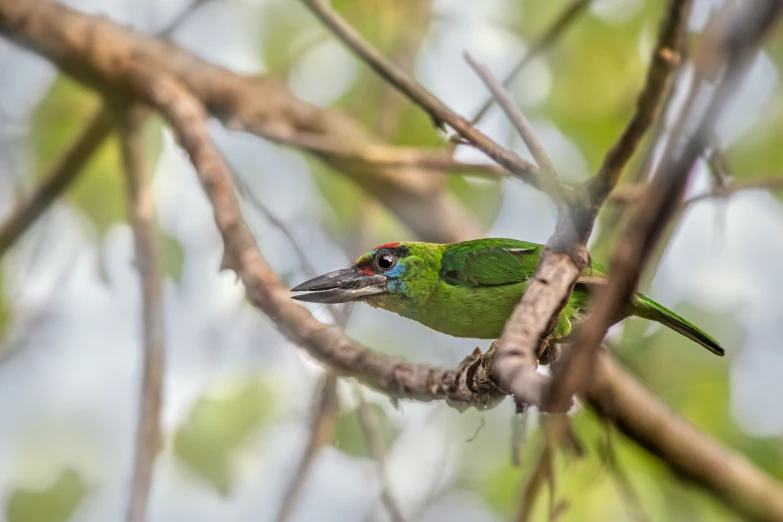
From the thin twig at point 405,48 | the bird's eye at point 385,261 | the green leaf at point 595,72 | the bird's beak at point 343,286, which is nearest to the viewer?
the bird's beak at point 343,286

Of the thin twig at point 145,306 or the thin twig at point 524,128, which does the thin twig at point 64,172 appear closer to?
the thin twig at point 145,306

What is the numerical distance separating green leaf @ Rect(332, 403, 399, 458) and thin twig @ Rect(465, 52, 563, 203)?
1.98m

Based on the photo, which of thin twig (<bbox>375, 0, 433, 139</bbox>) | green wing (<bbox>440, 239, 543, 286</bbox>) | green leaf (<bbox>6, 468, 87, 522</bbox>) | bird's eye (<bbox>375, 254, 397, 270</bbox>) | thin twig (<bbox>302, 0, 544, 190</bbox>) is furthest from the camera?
thin twig (<bbox>375, 0, 433, 139</bbox>)

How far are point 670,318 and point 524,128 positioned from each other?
1184 millimetres

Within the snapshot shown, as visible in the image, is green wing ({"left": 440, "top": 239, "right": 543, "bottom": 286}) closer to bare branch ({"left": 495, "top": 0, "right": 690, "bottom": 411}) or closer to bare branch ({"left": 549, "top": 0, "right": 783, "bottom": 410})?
bare branch ({"left": 495, "top": 0, "right": 690, "bottom": 411})

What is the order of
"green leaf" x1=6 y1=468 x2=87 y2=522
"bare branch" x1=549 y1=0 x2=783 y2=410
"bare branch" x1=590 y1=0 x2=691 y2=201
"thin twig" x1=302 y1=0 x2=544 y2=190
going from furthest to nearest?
"green leaf" x1=6 y1=468 x2=87 y2=522 < "thin twig" x1=302 y1=0 x2=544 y2=190 < "bare branch" x1=590 y1=0 x2=691 y2=201 < "bare branch" x1=549 y1=0 x2=783 y2=410

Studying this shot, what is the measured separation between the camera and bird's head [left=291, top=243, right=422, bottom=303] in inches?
138

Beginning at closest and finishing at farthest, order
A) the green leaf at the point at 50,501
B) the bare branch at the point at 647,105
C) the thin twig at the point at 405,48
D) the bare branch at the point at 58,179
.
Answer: the bare branch at the point at 647,105 < the bare branch at the point at 58,179 < the green leaf at the point at 50,501 < the thin twig at the point at 405,48

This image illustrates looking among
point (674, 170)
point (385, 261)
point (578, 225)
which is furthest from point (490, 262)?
point (674, 170)

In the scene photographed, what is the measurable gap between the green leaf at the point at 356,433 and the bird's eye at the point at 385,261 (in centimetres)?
79

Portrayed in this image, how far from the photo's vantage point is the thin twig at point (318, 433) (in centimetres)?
353

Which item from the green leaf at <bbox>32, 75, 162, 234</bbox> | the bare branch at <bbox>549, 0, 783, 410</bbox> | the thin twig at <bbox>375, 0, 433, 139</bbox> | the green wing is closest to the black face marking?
the green wing

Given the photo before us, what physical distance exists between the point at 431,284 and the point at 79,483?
2433mm

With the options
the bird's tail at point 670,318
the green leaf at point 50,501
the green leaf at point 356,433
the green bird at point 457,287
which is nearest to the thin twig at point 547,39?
the green bird at point 457,287
